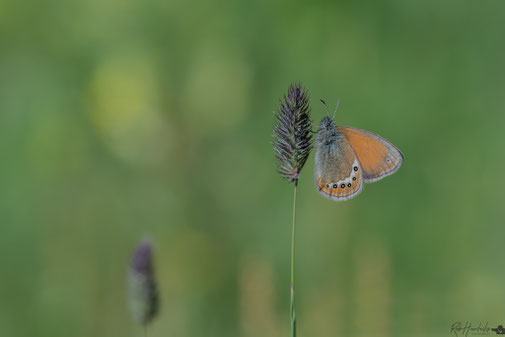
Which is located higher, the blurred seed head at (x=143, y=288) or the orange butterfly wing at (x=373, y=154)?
the orange butterfly wing at (x=373, y=154)

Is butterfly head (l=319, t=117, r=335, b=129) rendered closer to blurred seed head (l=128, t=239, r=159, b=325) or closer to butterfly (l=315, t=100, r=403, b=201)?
butterfly (l=315, t=100, r=403, b=201)

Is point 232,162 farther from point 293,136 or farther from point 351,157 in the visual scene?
point 293,136

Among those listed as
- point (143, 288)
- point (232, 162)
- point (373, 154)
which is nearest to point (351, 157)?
point (373, 154)

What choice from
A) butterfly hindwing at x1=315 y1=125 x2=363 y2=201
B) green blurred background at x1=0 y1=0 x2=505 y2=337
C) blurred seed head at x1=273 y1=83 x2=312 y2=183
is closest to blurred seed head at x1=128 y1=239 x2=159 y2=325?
blurred seed head at x1=273 y1=83 x2=312 y2=183

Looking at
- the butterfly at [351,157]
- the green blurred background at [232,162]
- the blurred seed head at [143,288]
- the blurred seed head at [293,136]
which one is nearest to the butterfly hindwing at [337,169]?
the butterfly at [351,157]

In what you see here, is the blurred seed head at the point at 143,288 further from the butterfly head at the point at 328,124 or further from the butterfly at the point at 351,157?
the butterfly head at the point at 328,124

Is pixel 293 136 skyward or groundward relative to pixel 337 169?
skyward
